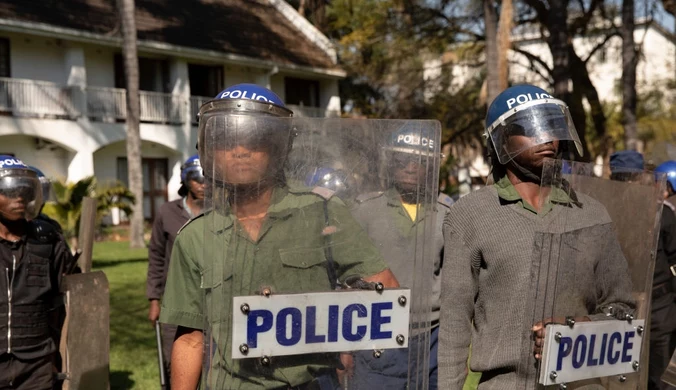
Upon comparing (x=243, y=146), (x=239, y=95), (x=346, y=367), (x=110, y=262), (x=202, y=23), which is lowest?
(x=110, y=262)

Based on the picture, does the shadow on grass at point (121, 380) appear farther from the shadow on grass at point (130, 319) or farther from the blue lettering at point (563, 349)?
the blue lettering at point (563, 349)

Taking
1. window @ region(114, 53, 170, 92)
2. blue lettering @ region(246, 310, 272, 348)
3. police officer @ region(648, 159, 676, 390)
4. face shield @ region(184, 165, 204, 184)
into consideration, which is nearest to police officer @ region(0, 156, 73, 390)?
face shield @ region(184, 165, 204, 184)

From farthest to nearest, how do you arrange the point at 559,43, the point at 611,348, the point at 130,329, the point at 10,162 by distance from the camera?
the point at 559,43, the point at 130,329, the point at 10,162, the point at 611,348

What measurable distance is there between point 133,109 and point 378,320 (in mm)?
16383

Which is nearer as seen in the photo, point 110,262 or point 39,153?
point 110,262

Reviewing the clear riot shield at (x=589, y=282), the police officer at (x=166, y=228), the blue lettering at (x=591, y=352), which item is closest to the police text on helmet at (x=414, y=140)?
the clear riot shield at (x=589, y=282)

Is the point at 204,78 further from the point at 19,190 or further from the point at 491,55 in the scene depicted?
the point at 19,190

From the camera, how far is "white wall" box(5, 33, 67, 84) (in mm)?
20359

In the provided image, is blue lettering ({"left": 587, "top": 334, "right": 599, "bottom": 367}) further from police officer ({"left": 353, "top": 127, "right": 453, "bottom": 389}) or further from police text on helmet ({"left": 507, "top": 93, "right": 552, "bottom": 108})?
police text on helmet ({"left": 507, "top": 93, "right": 552, "bottom": 108})

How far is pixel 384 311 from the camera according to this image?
7.82ft

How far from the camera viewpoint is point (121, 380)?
705 cm

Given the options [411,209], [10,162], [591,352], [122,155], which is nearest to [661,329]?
[591,352]

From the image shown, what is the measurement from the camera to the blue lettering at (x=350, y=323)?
2.35m

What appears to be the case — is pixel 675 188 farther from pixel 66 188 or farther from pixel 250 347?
pixel 66 188
